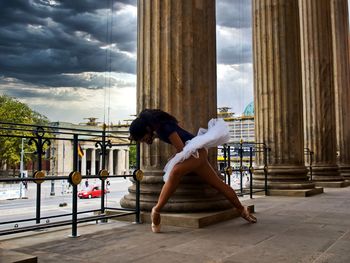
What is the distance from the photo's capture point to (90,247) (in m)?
4.30

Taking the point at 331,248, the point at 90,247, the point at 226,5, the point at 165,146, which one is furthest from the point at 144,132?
the point at 226,5

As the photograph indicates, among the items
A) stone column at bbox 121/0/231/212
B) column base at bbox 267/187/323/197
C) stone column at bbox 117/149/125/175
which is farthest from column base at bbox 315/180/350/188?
stone column at bbox 117/149/125/175

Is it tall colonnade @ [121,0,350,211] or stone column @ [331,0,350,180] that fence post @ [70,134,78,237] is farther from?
stone column @ [331,0,350,180]

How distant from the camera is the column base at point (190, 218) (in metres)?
5.48

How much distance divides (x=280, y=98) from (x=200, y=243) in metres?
7.71

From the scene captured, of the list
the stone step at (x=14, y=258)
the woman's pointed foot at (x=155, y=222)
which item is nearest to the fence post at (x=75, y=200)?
the woman's pointed foot at (x=155, y=222)

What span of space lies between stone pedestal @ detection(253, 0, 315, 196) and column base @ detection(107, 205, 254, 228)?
212 inches

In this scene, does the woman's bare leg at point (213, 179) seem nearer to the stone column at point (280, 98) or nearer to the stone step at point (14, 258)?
the stone step at point (14, 258)

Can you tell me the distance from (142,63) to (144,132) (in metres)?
1.86

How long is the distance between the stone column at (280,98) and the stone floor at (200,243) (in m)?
5.04

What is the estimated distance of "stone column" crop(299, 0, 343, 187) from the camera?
14.8 meters

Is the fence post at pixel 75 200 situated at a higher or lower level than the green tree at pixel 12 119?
lower

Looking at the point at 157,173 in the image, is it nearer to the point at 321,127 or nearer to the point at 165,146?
the point at 165,146

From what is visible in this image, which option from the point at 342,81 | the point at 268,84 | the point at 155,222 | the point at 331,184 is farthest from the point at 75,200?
the point at 342,81
